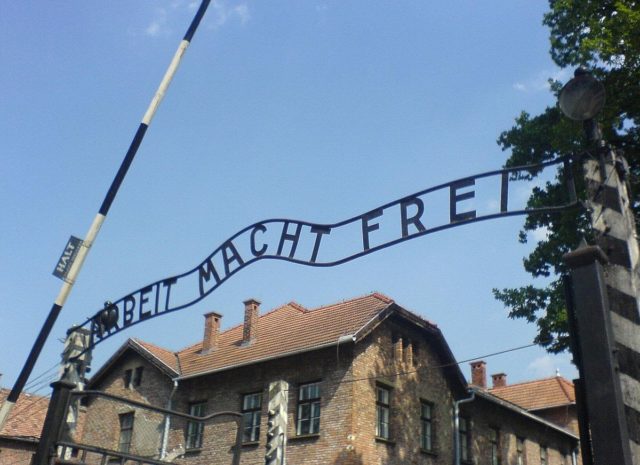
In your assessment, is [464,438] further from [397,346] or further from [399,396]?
[397,346]

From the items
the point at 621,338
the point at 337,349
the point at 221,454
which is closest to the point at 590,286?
the point at 621,338

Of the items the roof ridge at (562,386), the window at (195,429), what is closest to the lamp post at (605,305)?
the window at (195,429)

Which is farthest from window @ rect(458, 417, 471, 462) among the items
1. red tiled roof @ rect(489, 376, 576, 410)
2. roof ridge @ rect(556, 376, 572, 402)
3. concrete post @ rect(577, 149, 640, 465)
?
concrete post @ rect(577, 149, 640, 465)

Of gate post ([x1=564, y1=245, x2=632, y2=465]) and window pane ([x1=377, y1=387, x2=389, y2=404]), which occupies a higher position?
window pane ([x1=377, y1=387, x2=389, y2=404])

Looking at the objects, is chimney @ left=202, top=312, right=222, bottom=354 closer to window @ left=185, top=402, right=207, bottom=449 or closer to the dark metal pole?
window @ left=185, top=402, right=207, bottom=449

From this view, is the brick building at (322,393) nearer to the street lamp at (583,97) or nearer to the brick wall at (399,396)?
the brick wall at (399,396)

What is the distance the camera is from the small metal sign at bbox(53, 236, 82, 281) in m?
7.67

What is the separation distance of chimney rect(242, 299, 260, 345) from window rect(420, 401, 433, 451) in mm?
6169

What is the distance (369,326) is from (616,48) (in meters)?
10.1

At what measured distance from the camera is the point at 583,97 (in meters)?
4.87

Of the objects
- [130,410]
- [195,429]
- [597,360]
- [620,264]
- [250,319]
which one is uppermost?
[250,319]

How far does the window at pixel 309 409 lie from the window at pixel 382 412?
68.5 inches

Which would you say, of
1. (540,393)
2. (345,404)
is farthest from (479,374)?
(345,404)

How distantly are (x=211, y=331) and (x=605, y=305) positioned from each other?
73.0ft
